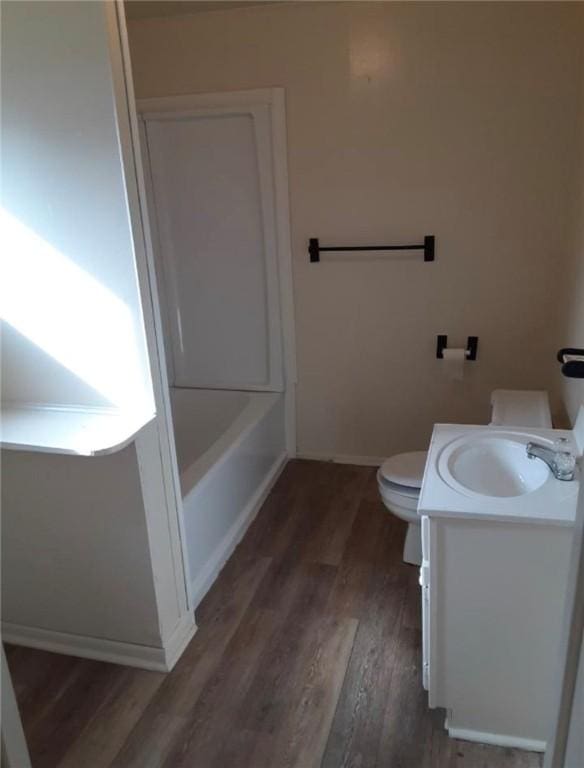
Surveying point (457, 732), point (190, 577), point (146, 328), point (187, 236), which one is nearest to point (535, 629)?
point (457, 732)

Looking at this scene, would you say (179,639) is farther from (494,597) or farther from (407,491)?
(494,597)

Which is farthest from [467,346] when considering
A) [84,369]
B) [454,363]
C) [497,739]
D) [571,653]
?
[571,653]

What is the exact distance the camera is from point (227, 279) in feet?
10.1

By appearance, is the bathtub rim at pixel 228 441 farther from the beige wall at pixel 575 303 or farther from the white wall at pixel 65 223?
the beige wall at pixel 575 303

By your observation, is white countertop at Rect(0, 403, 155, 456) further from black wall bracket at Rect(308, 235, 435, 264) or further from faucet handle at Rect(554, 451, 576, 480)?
black wall bracket at Rect(308, 235, 435, 264)

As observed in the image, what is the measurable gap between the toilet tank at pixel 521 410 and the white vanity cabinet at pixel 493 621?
2.18ft

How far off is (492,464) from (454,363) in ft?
3.65

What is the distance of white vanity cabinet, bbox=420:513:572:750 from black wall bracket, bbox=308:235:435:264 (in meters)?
1.61

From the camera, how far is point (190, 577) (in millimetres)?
2160

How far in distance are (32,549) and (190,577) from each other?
563 millimetres

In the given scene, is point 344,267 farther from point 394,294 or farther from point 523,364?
point 523,364

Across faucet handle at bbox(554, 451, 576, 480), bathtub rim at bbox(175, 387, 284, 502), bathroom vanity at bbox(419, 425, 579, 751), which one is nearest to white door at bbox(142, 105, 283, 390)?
bathtub rim at bbox(175, 387, 284, 502)

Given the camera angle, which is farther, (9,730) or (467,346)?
(467,346)

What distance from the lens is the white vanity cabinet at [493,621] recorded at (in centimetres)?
145
